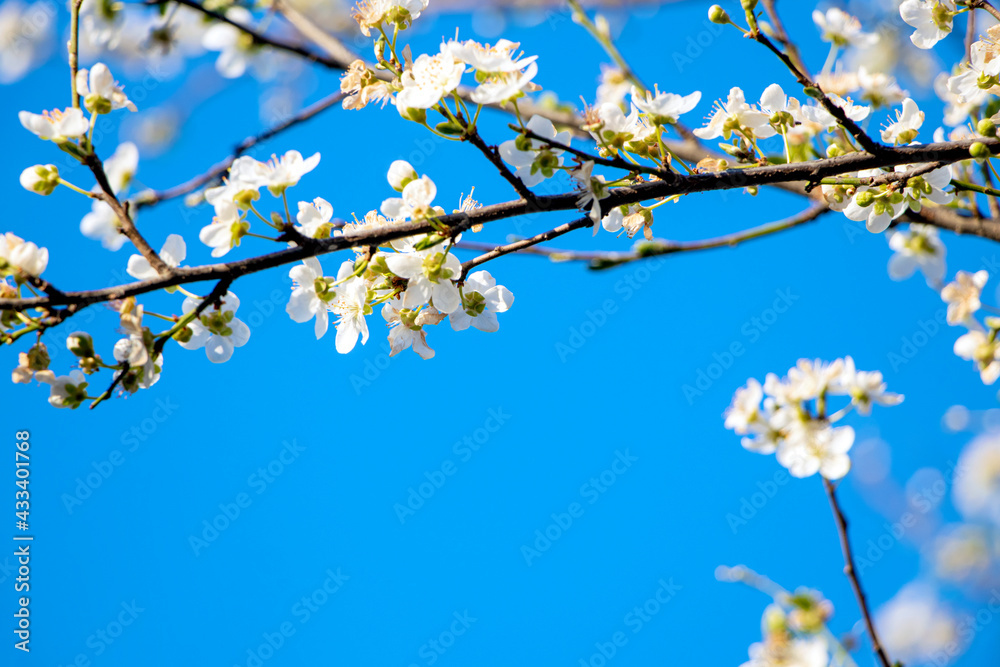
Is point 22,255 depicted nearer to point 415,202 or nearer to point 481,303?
point 415,202

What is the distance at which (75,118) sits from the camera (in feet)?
3.75

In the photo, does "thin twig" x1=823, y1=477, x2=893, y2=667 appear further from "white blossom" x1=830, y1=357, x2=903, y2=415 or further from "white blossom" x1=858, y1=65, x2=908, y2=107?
"white blossom" x1=858, y1=65, x2=908, y2=107

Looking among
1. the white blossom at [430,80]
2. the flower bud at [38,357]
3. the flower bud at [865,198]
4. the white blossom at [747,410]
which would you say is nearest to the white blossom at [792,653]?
the white blossom at [747,410]

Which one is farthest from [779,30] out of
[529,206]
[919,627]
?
[919,627]

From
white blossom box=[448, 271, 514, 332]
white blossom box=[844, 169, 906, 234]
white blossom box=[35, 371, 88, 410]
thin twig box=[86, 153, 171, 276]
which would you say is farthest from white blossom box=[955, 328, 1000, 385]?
white blossom box=[35, 371, 88, 410]

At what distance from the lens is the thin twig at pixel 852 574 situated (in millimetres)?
1505

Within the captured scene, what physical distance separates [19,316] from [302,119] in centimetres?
140

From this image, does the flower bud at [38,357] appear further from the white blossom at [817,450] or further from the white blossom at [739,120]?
the white blossom at [817,450]

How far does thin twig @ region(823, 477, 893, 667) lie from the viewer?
1.50 meters

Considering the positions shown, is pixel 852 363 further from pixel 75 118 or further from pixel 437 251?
pixel 75 118

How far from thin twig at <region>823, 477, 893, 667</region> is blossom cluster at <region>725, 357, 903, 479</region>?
0.08 m

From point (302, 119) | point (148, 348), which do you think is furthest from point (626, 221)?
point (302, 119)

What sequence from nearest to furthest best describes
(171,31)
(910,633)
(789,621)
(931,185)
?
1. (931,185)
2. (789,621)
3. (171,31)
4. (910,633)

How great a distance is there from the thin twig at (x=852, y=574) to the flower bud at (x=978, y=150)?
84 cm
